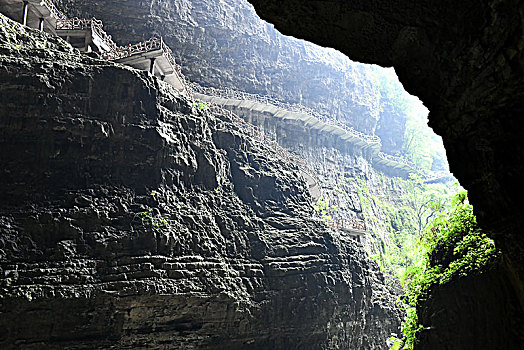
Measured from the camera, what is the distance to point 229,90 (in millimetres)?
35312

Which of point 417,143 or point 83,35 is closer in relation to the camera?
point 83,35

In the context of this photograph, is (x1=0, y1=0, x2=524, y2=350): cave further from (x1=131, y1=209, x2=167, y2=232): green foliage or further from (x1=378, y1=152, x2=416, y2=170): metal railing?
(x1=378, y1=152, x2=416, y2=170): metal railing

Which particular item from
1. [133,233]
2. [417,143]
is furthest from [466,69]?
[417,143]

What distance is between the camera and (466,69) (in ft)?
13.8

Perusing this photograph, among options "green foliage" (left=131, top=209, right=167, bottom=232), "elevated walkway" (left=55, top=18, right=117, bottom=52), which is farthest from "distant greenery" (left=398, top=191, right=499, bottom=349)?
"elevated walkway" (left=55, top=18, right=117, bottom=52)

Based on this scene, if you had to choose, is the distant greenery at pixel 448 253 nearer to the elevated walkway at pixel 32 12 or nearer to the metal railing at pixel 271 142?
the metal railing at pixel 271 142

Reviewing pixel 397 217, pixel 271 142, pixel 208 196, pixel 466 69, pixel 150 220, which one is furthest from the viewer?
pixel 397 217

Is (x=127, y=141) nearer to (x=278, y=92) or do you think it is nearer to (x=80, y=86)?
(x=80, y=86)

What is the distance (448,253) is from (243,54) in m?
34.0

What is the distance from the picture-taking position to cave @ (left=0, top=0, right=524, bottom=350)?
444 cm

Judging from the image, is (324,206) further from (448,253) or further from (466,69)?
(466,69)

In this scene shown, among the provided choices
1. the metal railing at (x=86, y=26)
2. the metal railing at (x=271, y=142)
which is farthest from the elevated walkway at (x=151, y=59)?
the metal railing at (x=271, y=142)

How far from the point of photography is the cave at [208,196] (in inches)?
175

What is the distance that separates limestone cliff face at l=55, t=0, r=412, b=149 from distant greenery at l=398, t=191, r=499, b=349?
27.6 metres
